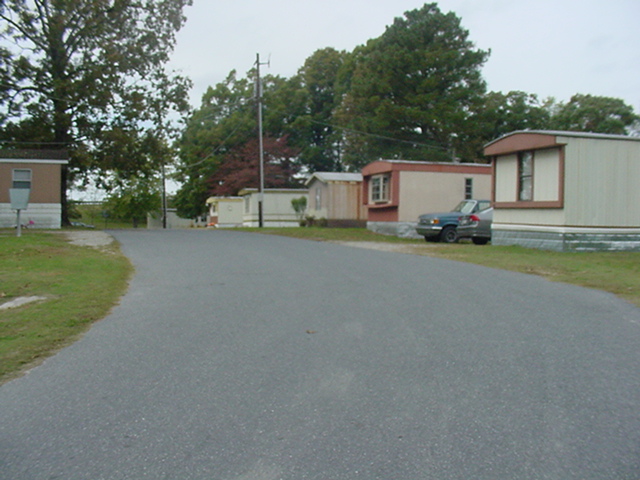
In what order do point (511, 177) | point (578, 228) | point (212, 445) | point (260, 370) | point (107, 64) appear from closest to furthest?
1. point (212, 445)
2. point (260, 370)
3. point (578, 228)
4. point (511, 177)
5. point (107, 64)

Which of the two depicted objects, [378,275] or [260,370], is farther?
[378,275]

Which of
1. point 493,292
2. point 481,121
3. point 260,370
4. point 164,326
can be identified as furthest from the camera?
point 481,121

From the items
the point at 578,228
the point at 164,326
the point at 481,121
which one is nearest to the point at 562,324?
the point at 164,326

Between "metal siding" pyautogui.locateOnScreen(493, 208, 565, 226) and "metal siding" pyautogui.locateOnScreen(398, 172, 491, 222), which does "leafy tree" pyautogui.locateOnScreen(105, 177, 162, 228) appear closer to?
"metal siding" pyautogui.locateOnScreen(398, 172, 491, 222)

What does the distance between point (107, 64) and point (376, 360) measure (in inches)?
1207

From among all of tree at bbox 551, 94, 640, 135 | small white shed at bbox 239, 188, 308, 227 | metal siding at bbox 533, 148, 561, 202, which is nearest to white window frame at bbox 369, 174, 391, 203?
metal siding at bbox 533, 148, 561, 202

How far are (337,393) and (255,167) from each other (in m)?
49.0

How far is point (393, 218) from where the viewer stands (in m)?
28.9

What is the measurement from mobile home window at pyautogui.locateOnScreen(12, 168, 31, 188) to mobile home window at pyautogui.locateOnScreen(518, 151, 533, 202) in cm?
2259

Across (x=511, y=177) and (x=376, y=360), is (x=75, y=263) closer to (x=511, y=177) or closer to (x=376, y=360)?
(x=376, y=360)

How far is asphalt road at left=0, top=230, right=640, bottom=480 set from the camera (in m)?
3.53

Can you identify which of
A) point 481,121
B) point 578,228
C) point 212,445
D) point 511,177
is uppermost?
point 481,121

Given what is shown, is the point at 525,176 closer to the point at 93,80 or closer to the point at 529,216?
the point at 529,216

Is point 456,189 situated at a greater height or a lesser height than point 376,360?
greater
